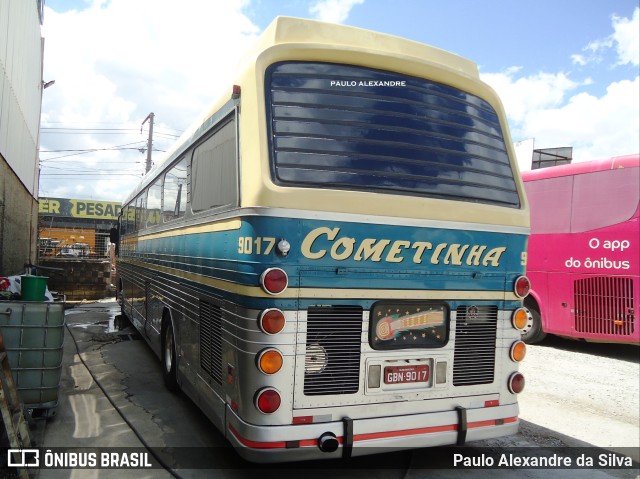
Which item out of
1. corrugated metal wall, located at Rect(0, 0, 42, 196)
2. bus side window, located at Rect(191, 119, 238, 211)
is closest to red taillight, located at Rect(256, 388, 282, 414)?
bus side window, located at Rect(191, 119, 238, 211)

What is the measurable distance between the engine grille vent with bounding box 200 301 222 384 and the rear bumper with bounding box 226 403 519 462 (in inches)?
19.2

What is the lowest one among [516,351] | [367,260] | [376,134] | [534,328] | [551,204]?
[534,328]

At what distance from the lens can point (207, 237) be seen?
13.9 feet

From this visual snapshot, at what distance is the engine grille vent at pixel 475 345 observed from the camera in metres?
3.85

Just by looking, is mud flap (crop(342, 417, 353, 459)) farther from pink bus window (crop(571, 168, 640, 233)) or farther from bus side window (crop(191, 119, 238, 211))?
pink bus window (crop(571, 168, 640, 233))

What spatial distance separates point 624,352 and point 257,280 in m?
9.10

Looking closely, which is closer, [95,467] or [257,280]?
[257,280]

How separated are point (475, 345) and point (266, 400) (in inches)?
69.2

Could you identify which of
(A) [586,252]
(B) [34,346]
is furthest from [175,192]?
(A) [586,252]

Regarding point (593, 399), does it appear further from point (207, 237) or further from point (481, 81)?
point (207, 237)

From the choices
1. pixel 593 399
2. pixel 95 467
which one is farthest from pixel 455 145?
pixel 593 399

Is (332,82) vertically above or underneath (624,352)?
above

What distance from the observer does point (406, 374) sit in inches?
143

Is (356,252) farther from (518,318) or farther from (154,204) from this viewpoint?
(154,204)
